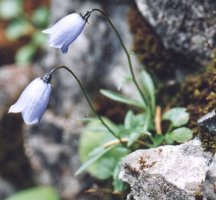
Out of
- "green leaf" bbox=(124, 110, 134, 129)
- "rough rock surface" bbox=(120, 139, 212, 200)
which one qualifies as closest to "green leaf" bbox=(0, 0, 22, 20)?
"green leaf" bbox=(124, 110, 134, 129)

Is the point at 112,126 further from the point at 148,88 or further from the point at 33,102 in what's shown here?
the point at 33,102

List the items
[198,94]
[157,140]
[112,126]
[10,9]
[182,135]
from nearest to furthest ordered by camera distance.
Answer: [182,135], [157,140], [198,94], [112,126], [10,9]

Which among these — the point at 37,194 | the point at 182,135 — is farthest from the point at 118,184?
the point at 37,194

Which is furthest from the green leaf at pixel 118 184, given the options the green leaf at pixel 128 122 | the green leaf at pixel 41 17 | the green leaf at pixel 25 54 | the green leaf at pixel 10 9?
the green leaf at pixel 10 9

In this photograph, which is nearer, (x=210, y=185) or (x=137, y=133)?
(x=210, y=185)

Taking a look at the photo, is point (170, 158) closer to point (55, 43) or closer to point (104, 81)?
point (55, 43)

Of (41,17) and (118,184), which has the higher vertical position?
(41,17)

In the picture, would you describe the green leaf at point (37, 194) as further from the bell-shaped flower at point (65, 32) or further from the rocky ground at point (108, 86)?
the bell-shaped flower at point (65, 32)
